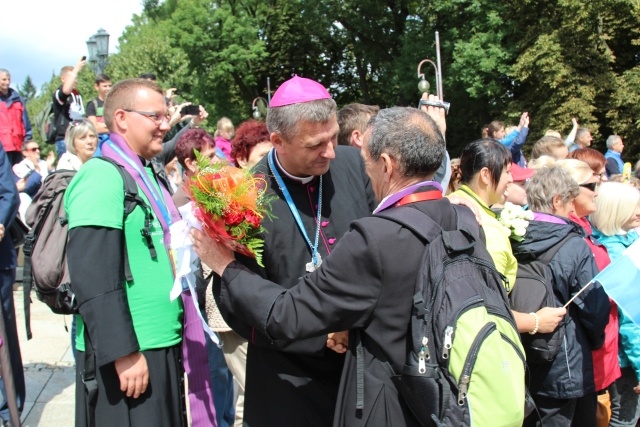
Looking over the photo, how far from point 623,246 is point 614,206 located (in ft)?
0.97

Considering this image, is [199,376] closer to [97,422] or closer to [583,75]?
[97,422]

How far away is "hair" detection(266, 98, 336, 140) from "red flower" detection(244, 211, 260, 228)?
1.44 ft

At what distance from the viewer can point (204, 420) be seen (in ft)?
11.3

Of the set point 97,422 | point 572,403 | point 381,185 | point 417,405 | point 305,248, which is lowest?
point 572,403

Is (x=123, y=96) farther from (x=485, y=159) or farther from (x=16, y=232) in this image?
(x=16, y=232)

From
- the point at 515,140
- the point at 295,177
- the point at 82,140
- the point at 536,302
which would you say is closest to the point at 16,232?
the point at 82,140

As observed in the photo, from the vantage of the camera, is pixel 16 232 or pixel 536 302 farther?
pixel 16 232

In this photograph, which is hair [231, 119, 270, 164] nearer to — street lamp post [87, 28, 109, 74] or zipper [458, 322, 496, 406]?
zipper [458, 322, 496, 406]

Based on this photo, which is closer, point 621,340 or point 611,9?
point 621,340

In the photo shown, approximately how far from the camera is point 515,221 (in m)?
3.76

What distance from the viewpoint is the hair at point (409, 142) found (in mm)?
2402

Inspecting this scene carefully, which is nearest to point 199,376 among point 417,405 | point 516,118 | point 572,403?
point 417,405

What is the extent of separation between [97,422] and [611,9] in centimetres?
2513

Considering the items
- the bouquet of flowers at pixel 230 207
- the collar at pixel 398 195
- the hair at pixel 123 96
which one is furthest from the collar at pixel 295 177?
the hair at pixel 123 96
